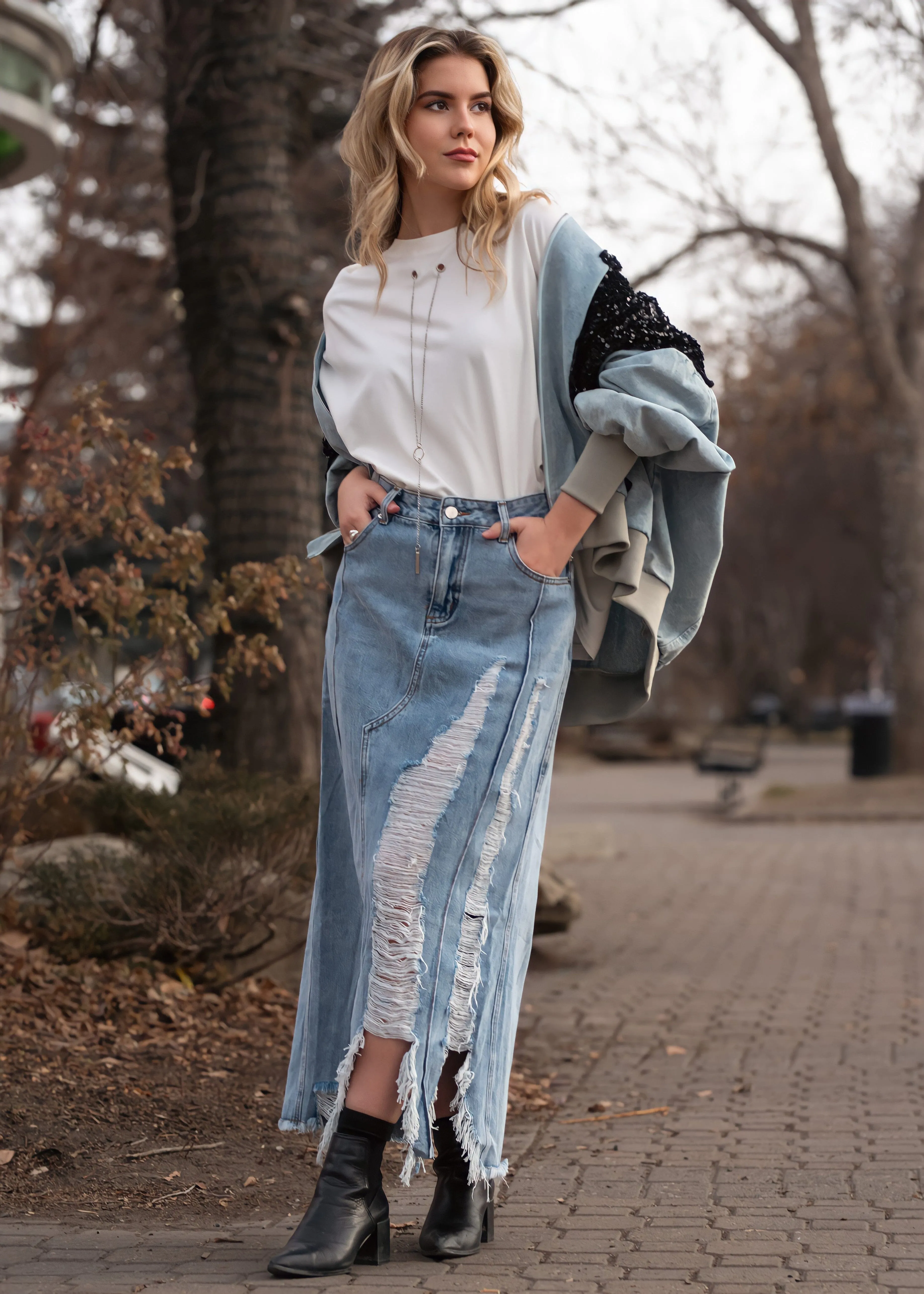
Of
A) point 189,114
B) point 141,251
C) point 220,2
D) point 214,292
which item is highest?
point 141,251

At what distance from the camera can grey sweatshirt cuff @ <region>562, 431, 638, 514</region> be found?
282 cm

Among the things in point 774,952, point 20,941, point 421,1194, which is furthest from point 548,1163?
point 774,952

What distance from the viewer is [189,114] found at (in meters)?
7.20

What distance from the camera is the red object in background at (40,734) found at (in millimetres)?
5137

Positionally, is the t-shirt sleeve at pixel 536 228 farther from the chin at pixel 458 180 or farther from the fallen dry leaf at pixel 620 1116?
the fallen dry leaf at pixel 620 1116

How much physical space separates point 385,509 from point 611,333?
0.55 m

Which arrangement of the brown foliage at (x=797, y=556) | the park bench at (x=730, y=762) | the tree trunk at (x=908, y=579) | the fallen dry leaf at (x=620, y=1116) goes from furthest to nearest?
the brown foliage at (x=797, y=556) → the tree trunk at (x=908, y=579) → the park bench at (x=730, y=762) → the fallen dry leaf at (x=620, y=1116)

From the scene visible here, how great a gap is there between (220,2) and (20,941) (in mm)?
4495

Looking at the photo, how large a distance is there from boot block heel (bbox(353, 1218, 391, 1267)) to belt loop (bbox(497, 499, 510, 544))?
1.30 m

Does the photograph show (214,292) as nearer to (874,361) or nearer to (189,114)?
(189,114)

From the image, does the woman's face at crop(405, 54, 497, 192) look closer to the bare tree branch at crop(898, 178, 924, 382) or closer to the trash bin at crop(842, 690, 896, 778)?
the bare tree branch at crop(898, 178, 924, 382)

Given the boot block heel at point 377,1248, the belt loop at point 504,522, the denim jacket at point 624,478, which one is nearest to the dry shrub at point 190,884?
the denim jacket at point 624,478

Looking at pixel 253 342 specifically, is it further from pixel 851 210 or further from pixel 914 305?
pixel 914 305

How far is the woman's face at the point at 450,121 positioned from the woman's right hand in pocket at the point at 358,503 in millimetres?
590
